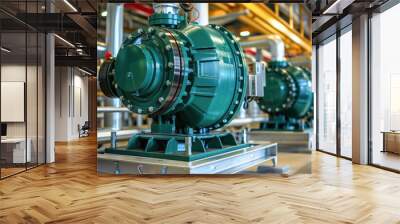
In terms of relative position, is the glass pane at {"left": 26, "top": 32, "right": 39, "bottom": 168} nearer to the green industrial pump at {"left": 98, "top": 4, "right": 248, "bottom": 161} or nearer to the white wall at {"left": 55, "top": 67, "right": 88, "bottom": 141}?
the white wall at {"left": 55, "top": 67, "right": 88, "bottom": 141}

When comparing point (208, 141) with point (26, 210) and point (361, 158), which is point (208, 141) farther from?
point (361, 158)

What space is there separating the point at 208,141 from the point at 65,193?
1177 millimetres

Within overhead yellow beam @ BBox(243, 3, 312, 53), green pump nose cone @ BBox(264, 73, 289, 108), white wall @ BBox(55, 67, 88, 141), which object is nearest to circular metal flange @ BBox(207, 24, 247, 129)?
white wall @ BBox(55, 67, 88, 141)

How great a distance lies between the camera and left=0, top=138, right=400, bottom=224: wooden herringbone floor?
217 cm

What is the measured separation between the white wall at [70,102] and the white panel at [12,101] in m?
0.57

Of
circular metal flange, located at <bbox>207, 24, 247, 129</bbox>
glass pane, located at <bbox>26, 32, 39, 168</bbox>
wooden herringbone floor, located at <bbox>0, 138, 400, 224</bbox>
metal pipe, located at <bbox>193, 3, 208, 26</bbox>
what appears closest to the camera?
wooden herringbone floor, located at <bbox>0, 138, 400, 224</bbox>

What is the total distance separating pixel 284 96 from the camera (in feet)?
17.4

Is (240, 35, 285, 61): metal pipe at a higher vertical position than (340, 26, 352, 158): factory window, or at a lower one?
higher

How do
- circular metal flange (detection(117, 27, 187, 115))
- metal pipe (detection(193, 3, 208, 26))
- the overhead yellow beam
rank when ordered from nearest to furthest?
circular metal flange (detection(117, 27, 187, 115))
metal pipe (detection(193, 3, 208, 26))
the overhead yellow beam

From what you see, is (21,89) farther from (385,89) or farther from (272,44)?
(385,89)

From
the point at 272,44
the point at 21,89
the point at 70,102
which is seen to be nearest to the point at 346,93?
the point at 272,44

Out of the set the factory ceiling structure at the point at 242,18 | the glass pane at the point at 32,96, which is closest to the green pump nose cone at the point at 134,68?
the factory ceiling structure at the point at 242,18

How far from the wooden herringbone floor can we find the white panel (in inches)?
24.9

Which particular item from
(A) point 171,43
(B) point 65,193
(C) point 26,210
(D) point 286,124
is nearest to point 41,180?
(B) point 65,193
